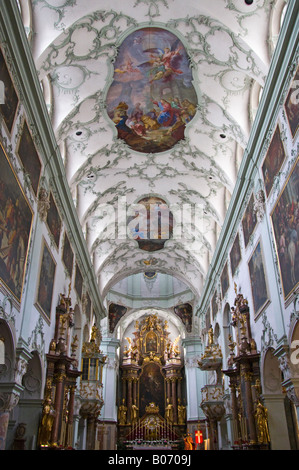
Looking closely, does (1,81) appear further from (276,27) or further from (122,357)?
(122,357)

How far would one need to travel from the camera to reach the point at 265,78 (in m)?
13.1

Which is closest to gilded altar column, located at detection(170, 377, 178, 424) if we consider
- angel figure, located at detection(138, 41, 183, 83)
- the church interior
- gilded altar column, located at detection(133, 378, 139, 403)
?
gilded altar column, located at detection(133, 378, 139, 403)

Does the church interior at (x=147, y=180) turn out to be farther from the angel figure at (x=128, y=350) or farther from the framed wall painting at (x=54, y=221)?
the angel figure at (x=128, y=350)

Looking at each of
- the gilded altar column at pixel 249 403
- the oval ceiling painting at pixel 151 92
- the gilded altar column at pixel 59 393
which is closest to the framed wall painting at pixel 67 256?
the gilded altar column at pixel 59 393

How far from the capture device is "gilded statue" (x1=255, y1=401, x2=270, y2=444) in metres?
13.5

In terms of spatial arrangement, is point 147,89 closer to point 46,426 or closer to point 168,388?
point 46,426

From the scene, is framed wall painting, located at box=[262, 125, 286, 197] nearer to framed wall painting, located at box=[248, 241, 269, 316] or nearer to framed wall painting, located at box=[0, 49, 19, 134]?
framed wall painting, located at box=[248, 241, 269, 316]

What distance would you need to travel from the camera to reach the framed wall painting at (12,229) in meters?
10.2

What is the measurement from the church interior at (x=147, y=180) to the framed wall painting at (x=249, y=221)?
6 cm

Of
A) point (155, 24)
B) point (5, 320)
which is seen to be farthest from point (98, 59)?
point (5, 320)

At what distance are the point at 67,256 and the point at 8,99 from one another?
892cm

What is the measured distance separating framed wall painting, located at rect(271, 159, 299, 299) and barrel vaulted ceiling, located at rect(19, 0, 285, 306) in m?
4.08

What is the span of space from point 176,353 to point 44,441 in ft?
82.3

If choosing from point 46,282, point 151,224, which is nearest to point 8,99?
point 46,282
